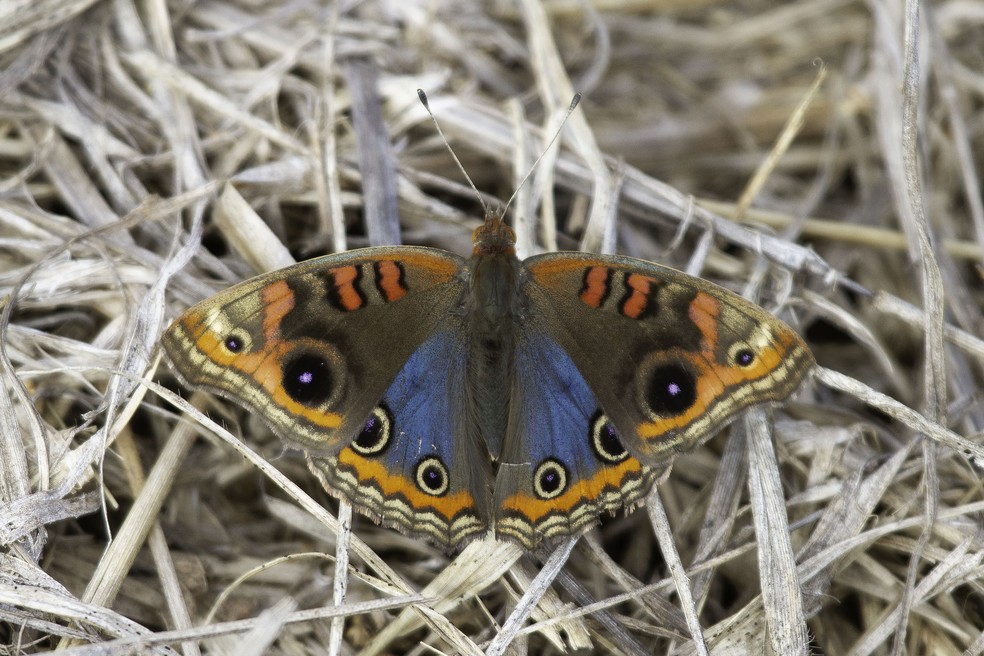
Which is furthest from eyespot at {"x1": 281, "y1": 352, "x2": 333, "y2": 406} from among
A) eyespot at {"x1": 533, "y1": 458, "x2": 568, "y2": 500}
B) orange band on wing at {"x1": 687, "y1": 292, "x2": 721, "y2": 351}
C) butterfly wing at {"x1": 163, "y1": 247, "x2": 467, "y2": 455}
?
orange band on wing at {"x1": 687, "y1": 292, "x2": 721, "y2": 351}

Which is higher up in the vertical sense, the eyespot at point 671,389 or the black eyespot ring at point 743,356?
the black eyespot ring at point 743,356

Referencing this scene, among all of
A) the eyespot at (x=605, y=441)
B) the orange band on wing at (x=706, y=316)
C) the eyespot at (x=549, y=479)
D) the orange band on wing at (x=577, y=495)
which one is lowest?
the orange band on wing at (x=577, y=495)

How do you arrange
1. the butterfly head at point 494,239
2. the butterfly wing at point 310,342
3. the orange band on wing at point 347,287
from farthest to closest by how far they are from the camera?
the butterfly head at point 494,239
the orange band on wing at point 347,287
the butterfly wing at point 310,342

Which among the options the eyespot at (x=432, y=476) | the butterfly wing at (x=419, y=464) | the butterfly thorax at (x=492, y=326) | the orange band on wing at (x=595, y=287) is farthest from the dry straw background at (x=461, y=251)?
the orange band on wing at (x=595, y=287)

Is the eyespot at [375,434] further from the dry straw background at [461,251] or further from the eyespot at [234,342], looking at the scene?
the eyespot at [234,342]

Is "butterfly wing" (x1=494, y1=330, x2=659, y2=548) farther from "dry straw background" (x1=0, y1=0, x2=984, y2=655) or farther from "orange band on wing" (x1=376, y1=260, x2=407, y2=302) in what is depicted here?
"orange band on wing" (x1=376, y1=260, x2=407, y2=302)

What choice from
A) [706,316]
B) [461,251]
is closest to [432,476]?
[706,316]

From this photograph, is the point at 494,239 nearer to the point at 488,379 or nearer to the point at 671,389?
the point at 488,379

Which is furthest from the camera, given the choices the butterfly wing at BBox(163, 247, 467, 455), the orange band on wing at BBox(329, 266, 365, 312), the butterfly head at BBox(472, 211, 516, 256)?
the butterfly head at BBox(472, 211, 516, 256)

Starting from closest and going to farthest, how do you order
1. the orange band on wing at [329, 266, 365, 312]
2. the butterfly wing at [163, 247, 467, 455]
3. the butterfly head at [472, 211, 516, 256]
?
1. the butterfly wing at [163, 247, 467, 455]
2. the orange band on wing at [329, 266, 365, 312]
3. the butterfly head at [472, 211, 516, 256]

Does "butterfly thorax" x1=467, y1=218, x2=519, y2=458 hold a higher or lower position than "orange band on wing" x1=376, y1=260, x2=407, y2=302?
lower
